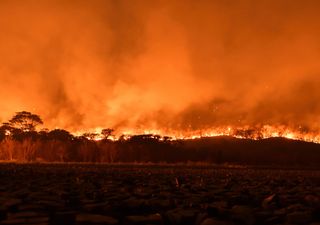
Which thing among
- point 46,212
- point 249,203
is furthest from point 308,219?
point 46,212

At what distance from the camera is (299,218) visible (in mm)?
8438

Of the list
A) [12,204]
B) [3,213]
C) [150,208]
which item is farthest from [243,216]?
[12,204]

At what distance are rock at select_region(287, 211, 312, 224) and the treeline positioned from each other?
135 feet

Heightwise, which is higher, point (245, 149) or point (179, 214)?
point (245, 149)

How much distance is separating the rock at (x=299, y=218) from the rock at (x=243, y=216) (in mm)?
636

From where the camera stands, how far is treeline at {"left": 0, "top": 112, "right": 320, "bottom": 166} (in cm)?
5203

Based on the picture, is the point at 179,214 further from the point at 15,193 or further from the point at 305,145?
the point at 305,145

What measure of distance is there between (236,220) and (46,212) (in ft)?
11.9

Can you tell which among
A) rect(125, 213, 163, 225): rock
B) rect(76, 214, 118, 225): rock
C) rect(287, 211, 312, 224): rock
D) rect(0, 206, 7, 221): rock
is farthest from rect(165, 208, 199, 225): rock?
rect(0, 206, 7, 221): rock

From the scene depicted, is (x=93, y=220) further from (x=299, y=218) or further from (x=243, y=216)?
(x=299, y=218)

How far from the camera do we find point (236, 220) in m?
8.30

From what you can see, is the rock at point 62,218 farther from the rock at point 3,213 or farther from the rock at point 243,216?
the rock at point 243,216

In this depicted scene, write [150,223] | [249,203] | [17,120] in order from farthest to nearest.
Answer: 1. [17,120]
2. [249,203]
3. [150,223]

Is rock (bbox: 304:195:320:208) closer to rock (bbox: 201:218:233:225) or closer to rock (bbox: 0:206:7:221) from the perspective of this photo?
rock (bbox: 201:218:233:225)
